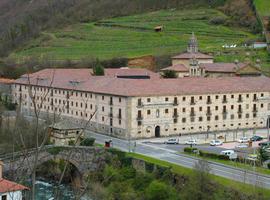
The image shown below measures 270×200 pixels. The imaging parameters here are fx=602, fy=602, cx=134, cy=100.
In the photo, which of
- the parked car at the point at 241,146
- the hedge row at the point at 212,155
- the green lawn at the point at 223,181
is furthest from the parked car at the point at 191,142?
the green lawn at the point at 223,181

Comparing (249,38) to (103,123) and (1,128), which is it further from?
(1,128)

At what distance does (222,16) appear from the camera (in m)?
109

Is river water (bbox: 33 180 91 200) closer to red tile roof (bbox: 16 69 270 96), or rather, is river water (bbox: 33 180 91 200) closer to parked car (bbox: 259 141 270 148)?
red tile roof (bbox: 16 69 270 96)

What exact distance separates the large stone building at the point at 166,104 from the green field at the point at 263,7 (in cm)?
4773

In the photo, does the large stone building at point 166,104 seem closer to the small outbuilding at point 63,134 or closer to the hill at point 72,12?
the small outbuilding at point 63,134

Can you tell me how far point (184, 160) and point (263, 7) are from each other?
250 ft

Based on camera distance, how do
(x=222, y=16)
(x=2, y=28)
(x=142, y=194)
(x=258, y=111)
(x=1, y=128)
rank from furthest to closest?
(x=2, y=28) → (x=222, y=16) → (x=258, y=111) → (x=1, y=128) → (x=142, y=194)

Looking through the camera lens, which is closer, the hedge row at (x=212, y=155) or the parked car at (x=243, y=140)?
the hedge row at (x=212, y=155)

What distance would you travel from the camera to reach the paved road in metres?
35.9

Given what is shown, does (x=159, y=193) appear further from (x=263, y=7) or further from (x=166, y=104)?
(x=263, y=7)

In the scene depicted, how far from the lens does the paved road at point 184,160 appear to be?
35875 millimetres

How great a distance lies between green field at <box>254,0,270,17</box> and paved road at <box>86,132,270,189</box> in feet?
204

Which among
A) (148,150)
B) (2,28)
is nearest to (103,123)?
(148,150)

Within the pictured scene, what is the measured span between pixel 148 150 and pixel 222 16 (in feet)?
218
